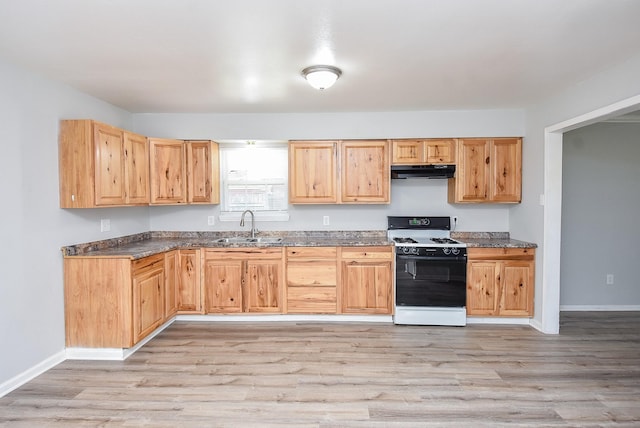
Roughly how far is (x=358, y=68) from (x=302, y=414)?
8.28 ft

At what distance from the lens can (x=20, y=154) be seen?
2.57 metres

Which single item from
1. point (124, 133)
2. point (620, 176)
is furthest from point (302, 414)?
point (620, 176)

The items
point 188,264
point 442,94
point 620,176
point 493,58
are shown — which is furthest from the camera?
point 620,176

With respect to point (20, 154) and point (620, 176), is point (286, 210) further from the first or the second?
point (620, 176)

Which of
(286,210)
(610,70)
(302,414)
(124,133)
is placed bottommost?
(302,414)

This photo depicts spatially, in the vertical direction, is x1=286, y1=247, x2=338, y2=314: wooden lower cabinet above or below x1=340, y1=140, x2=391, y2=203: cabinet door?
below

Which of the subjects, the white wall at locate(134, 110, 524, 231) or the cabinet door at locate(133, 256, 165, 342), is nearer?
the cabinet door at locate(133, 256, 165, 342)

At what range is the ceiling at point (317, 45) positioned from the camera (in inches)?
72.8

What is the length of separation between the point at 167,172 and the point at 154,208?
0.73 meters

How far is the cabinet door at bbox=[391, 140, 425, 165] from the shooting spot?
400cm

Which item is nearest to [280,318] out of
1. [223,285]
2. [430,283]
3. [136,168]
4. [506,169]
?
[223,285]

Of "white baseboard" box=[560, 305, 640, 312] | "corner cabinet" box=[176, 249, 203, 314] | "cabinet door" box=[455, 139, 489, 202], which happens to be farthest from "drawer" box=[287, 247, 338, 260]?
"white baseboard" box=[560, 305, 640, 312]

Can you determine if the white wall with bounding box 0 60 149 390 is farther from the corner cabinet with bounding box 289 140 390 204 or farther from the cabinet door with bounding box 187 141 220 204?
the corner cabinet with bounding box 289 140 390 204

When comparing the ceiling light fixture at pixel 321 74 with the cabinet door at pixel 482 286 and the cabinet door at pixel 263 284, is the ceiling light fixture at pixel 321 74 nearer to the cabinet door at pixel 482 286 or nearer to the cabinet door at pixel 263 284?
the cabinet door at pixel 263 284
